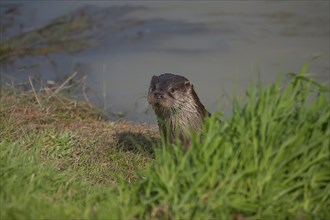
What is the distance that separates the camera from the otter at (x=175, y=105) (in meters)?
5.88

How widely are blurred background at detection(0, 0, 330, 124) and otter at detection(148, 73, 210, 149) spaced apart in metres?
1.84

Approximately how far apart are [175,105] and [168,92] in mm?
123

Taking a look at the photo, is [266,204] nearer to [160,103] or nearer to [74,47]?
[160,103]

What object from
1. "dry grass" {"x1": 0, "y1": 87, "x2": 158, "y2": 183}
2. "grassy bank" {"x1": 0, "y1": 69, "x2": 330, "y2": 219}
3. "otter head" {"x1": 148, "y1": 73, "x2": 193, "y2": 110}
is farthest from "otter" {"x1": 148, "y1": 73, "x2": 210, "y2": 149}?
"grassy bank" {"x1": 0, "y1": 69, "x2": 330, "y2": 219}

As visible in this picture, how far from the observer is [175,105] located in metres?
5.98

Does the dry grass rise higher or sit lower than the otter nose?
lower

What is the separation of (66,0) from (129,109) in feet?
15.4

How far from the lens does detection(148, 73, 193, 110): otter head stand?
584cm

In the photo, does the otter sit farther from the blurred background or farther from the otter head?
the blurred background

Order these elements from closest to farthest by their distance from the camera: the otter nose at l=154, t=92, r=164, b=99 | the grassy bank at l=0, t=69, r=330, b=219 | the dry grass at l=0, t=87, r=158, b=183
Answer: the grassy bank at l=0, t=69, r=330, b=219, the dry grass at l=0, t=87, r=158, b=183, the otter nose at l=154, t=92, r=164, b=99

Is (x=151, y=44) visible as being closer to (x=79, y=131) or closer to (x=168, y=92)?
(x=79, y=131)

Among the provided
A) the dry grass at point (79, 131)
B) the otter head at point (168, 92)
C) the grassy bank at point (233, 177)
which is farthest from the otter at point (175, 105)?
the grassy bank at point (233, 177)

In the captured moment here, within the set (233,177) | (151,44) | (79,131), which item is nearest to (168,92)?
(79,131)

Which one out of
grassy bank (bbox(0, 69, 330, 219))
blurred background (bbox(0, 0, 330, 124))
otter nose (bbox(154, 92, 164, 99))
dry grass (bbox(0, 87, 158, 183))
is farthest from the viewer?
blurred background (bbox(0, 0, 330, 124))
